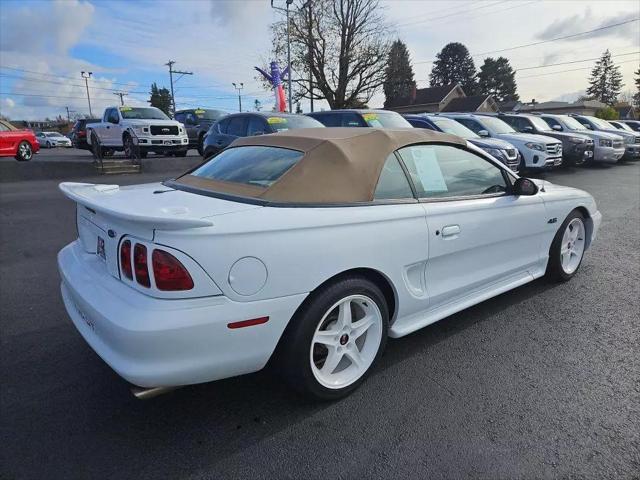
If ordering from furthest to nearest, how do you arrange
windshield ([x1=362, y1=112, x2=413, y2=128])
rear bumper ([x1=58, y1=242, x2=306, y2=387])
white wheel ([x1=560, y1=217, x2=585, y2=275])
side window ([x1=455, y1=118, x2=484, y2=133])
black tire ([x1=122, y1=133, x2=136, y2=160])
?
black tire ([x1=122, y1=133, x2=136, y2=160]) → side window ([x1=455, y1=118, x2=484, y2=133]) → windshield ([x1=362, y1=112, x2=413, y2=128]) → white wheel ([x1=560, y1=217, x2=585, y2=275]) → rear bumper ([x1=58, y1=242, x2=306, y2=387])

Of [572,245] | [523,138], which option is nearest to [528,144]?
[523,138]

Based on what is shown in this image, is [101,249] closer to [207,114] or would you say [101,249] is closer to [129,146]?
[129,146]

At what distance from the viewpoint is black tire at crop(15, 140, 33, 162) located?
15594 millimetres

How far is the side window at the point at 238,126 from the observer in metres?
10.6

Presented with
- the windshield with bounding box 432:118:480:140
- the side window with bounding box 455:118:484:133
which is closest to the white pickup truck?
the windshield with bounding box 432:118:480:140

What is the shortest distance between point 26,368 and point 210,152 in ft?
30.8

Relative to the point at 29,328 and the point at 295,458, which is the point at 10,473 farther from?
the point at 29,328

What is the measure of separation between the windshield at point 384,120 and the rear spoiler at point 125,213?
8.87 m

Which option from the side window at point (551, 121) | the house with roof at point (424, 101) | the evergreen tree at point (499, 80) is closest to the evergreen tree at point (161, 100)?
the house with roof at point (424, 101)

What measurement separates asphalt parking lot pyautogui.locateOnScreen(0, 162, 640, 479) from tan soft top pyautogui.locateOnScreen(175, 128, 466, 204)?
46.0 inches

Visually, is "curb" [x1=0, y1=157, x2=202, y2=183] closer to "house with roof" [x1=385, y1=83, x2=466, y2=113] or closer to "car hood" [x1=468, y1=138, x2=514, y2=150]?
"car hood" [x1=468, y1=138, x2=514, y2=150]

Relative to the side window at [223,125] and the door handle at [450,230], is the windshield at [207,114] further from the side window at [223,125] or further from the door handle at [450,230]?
the door handle at [450,230]

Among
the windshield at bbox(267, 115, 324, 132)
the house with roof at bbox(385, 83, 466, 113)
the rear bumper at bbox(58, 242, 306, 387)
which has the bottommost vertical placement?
the rear bumper at bbox(58, 242, 306, 387)

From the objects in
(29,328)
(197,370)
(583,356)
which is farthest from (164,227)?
(583,356)
